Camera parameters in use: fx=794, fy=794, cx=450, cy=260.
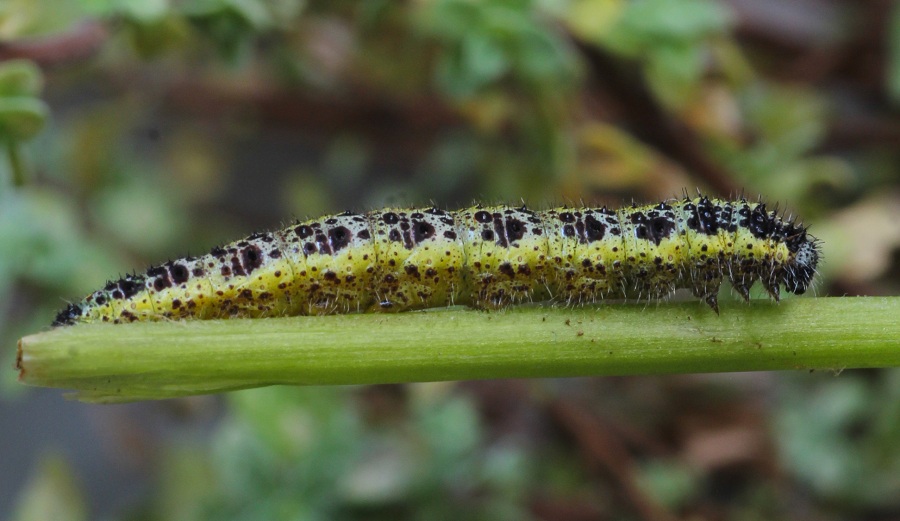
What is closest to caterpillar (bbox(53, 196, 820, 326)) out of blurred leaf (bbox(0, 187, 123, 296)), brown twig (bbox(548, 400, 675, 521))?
brown twig (bbox(548, 400, 675, 521))

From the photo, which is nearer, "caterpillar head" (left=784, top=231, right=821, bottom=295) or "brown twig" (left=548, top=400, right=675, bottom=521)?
"caterpillar head" (left=784, top=231, right=821, bottom=295)

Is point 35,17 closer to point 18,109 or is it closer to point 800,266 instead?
point 18,109

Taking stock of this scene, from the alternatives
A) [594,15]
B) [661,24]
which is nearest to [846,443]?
[661,24]

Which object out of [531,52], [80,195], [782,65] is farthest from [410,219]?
[782,65]

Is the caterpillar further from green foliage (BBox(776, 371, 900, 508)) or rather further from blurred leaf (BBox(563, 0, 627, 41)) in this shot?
green foliage (BBox(776, 371, 900, 508))

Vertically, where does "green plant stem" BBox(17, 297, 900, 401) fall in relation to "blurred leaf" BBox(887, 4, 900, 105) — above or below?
below
